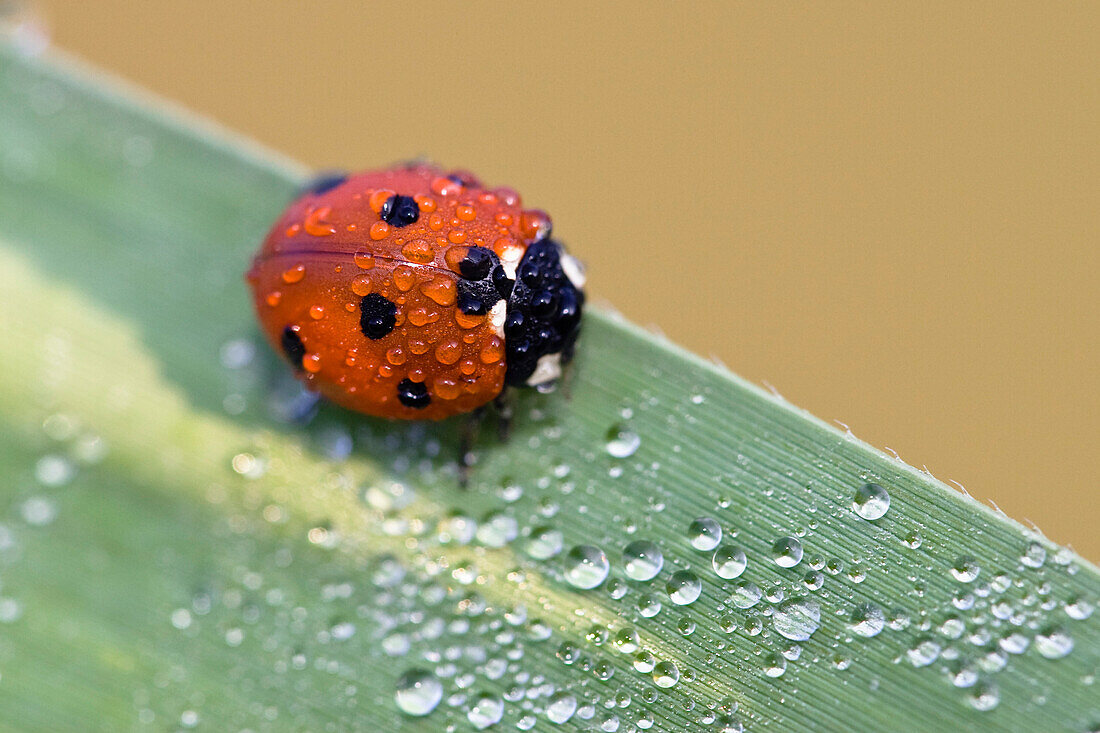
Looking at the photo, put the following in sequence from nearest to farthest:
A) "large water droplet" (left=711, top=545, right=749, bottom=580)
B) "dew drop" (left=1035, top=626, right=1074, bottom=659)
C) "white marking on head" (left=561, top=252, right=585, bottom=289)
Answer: "dew drop" (left=1035, top=626, right=1074, bottom=659) → "large water droplet" (left=711, top=545, right=749, bottom=580) → "white marking on head" (left=561, top=252, right=585, bottom=289)

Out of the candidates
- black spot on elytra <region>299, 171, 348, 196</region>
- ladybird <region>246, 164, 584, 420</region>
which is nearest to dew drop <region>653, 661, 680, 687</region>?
ladybird <region>246, 164, 584, 420</region>

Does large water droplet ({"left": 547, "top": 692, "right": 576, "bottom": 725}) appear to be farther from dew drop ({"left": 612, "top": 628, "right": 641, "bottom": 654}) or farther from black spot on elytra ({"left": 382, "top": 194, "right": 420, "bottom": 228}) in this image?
black spot on elytra ({"left": 382, "top": 194, "right": 420, "bottom": 228})

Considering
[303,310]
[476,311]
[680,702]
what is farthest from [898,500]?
[303,310]

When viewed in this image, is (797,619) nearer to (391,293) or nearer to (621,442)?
(621,442)

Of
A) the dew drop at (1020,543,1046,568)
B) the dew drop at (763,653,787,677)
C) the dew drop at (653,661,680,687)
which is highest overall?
the dew drop at (1020,543,1046,568)

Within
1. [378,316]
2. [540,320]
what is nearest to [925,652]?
[540,320]

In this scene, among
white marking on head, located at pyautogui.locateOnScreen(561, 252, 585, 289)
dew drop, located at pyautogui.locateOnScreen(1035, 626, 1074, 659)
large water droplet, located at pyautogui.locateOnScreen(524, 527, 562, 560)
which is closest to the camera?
dew drop, located at pyautogui.locateOnScreen(1035, 626, 1074, 659)

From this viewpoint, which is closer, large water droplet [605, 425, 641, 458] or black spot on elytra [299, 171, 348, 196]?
large water droplet [605, 425, 641, 458]

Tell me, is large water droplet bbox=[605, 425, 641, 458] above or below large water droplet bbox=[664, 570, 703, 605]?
above
